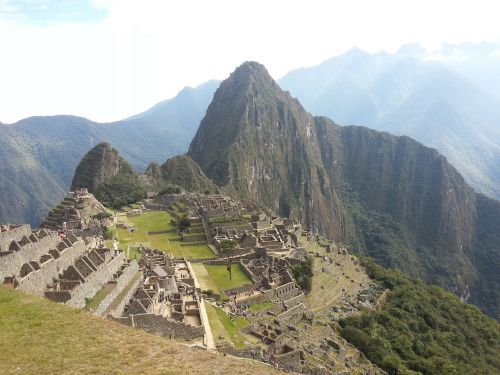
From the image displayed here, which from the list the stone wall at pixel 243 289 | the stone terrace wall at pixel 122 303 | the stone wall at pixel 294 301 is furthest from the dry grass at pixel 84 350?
the stone wall at pixel 294 301

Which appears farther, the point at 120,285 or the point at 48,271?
the point at 120,285

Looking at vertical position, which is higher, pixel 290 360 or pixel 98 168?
pixel 98 168

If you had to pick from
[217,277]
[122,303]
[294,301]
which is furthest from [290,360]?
[217,277]

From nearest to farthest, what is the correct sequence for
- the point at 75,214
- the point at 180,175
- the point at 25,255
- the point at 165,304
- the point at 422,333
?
1. the point at 25,255
2. the point at 165,304
3. the point at 422,333
4. the point at 75,214
5. the point at 180,175

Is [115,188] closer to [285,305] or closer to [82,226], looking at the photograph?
[82,226]

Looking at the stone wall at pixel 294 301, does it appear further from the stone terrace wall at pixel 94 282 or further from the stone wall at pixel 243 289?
the stone terrace wall at pixel 94 282

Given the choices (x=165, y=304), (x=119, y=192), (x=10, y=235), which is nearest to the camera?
(x=165, y=304)

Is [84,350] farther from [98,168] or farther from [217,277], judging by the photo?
[98,168]
